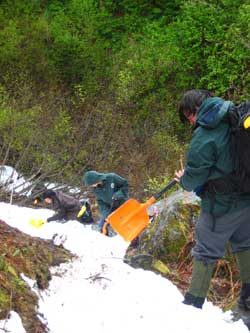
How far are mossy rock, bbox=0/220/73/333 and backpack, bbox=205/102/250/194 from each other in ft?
3.97

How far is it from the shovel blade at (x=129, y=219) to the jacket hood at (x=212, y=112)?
4.64 ft

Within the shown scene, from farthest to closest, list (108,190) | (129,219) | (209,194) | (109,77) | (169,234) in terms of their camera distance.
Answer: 1. (109,77)
2. (108,190)
3. (169,234)
4. (129,219)
5. (209,194)

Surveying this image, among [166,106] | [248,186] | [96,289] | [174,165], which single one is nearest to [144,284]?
[96,289]

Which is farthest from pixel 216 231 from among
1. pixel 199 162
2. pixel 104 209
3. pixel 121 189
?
pixel 104 209

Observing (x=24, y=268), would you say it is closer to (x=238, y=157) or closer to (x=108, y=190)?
(x=238, y=157)

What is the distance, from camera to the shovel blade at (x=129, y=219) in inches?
196

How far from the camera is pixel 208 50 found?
60.1 ft

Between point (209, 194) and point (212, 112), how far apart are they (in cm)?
51

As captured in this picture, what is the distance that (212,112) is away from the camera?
372cm

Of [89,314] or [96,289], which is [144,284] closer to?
[96,289]

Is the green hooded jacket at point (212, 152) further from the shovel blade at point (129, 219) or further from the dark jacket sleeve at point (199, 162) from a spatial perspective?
the shovel blade at point (129, 219)

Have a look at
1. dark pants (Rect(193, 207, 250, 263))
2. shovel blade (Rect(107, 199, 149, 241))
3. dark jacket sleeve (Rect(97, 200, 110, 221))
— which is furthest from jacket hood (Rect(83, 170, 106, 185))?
dark pants (Rect(193, 207, 250, 263))

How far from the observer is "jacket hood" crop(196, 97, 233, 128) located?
3.70 m

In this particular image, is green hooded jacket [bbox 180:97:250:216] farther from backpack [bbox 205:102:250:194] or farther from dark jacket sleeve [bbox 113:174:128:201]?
dark jacket sleeve [bbox 113:174:128:201]
